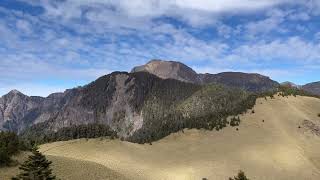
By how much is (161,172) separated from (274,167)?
28.0m

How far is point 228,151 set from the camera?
121m

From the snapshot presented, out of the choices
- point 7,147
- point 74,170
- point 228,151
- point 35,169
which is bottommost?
point 228,151

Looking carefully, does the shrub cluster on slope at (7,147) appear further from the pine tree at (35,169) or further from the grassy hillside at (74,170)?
the pine tree at (35,169)

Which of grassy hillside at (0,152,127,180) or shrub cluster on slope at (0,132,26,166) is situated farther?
grassy hillside at (0,152,127,180)

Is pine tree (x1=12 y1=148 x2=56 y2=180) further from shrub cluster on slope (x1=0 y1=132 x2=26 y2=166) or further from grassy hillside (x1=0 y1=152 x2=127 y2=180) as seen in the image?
shrub cluster on slope (x1=0 y1=132 x2=26 y2=166)

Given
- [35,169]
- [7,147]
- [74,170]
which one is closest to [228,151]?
[74,170]

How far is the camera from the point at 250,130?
13900cm

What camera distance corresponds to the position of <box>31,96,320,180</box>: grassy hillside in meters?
102

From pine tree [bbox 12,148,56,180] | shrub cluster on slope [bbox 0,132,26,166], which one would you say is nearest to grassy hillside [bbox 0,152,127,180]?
shrub cluster on slope [bbox 0,132,26,166]

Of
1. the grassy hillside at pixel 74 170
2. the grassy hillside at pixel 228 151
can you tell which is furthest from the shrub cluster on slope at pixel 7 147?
the grassy hillside at pixel 228 151

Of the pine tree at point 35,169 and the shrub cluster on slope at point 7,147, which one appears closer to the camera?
the pine tree at point 35,169

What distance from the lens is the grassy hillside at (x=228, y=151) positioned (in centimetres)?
10150

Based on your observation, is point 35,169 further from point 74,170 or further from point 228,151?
point 228,151

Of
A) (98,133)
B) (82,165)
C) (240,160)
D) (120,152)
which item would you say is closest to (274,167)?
(240,160)
